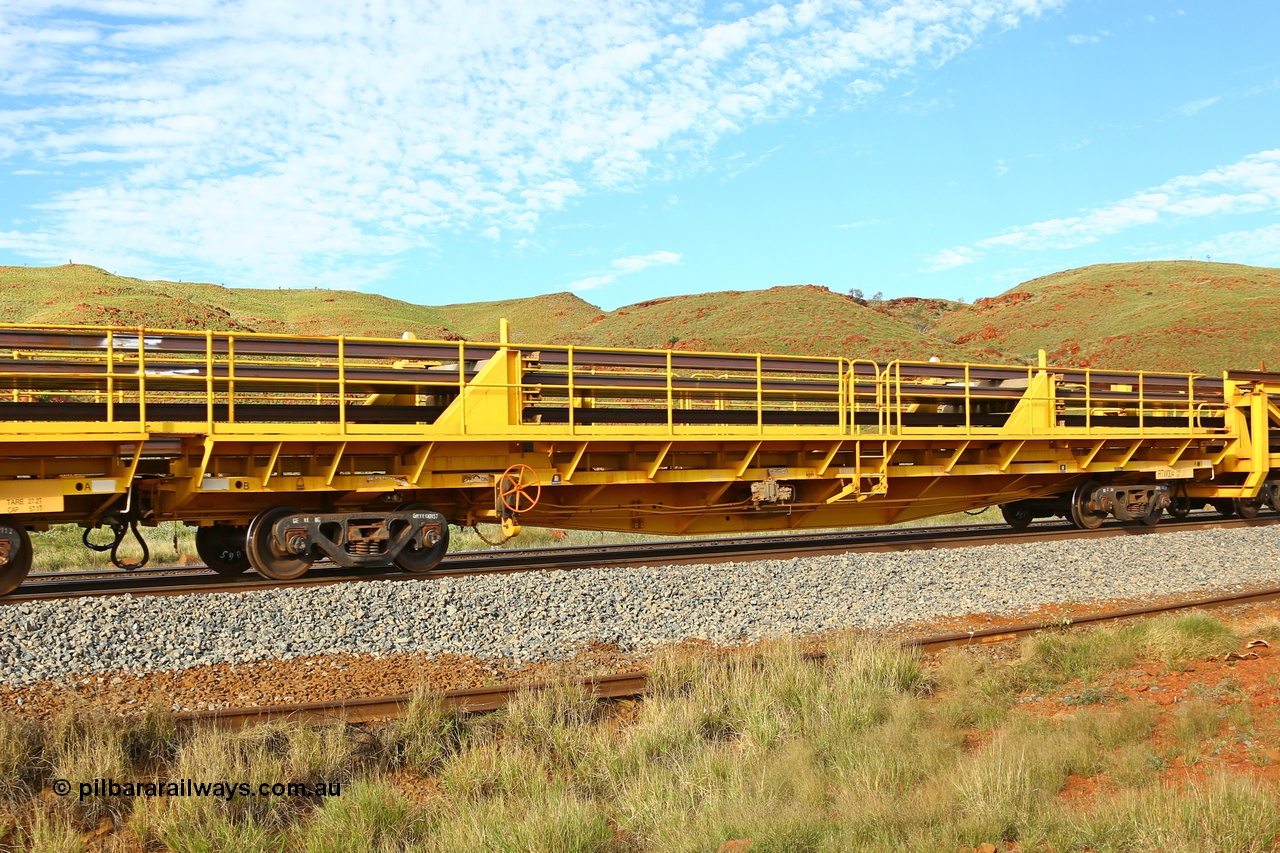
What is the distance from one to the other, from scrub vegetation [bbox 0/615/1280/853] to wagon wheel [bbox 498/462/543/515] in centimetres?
410

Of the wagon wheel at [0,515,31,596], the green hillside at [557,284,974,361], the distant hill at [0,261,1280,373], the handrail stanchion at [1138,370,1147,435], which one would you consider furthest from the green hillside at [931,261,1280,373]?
the wagon wheel at [0,515,31,596]

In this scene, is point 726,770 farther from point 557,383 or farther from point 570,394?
point 557,383

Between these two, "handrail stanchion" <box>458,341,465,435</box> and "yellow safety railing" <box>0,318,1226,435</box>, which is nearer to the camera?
"yellow safety railing" <box>0,318,1226,435</box>

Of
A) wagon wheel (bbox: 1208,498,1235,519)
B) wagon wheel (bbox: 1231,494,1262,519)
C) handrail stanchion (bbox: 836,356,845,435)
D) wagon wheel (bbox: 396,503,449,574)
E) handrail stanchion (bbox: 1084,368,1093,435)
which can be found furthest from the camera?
wagon wheel (bbox: 1208,498,1235,519)

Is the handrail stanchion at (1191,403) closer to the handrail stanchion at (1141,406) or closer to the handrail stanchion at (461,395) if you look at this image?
the handrail stanchion at (1141,406)

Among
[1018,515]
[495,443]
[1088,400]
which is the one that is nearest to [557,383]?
[495,443]

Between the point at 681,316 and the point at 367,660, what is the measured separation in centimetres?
7660

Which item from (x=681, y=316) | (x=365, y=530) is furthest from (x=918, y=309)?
(x=365, y=530)

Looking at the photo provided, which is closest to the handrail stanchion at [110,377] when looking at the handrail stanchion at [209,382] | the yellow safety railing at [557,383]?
the yellow safety railing at [557,383]

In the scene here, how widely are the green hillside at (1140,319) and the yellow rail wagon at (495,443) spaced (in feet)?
176

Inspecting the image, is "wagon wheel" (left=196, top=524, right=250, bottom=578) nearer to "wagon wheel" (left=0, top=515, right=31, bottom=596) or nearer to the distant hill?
"wagon wheel" (left=0, top=515, right=31, bottom=596)

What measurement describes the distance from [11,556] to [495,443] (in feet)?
16.4

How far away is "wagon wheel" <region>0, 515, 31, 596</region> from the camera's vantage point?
8.85m

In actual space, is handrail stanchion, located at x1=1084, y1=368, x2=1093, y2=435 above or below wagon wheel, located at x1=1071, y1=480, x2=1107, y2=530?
above
